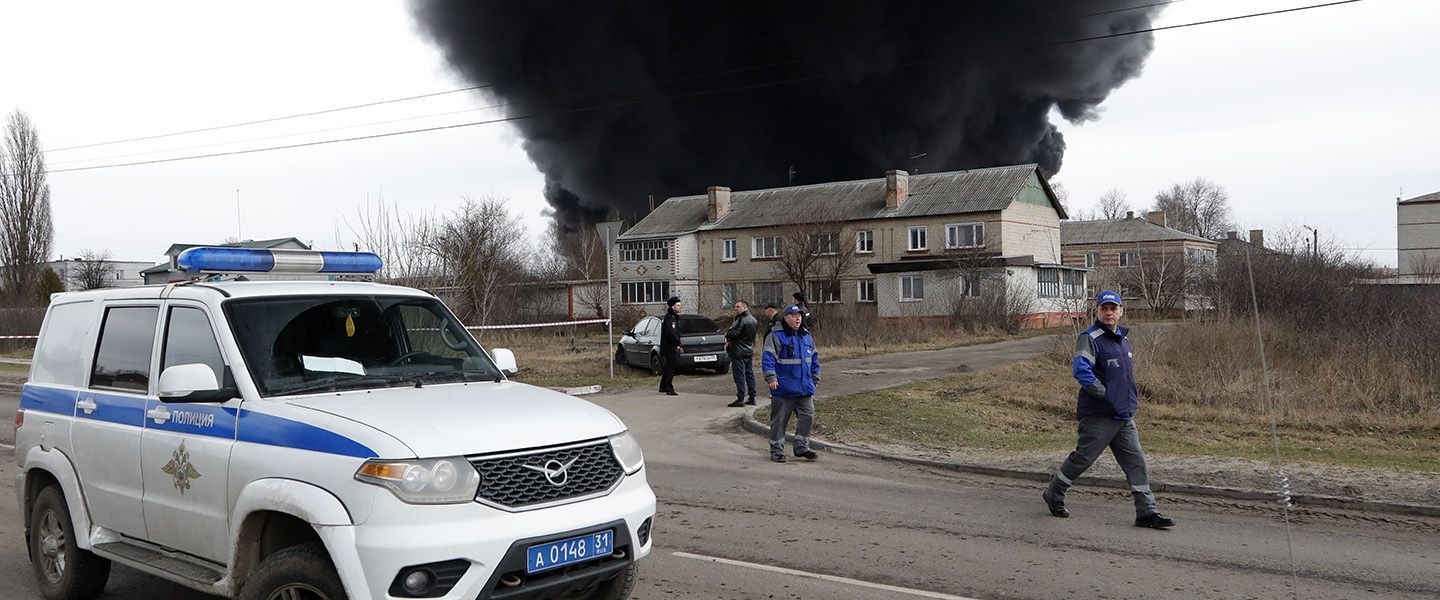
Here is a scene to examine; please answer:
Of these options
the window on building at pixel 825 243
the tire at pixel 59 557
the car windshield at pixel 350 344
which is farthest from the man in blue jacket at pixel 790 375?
the window on building at pixel 825 243

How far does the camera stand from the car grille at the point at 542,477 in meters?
4.30

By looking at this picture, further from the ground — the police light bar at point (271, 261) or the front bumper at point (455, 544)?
the police light bar at point (271, 261)

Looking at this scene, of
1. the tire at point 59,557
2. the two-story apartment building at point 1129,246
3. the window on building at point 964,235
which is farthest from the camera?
the window on building at point 964,235

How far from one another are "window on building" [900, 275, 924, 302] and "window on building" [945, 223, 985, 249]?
256 cm

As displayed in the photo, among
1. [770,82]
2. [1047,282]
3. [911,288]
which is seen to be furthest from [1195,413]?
[770,82]

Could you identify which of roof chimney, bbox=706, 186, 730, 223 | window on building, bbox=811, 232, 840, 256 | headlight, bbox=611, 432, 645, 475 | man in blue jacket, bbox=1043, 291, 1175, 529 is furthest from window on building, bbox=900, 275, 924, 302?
headlight, bbox=611, 432, 645, 475

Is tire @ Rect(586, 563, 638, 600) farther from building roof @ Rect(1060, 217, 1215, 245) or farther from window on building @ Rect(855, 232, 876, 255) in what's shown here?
building roof @ Rect(1060, 217, 1215, 245)

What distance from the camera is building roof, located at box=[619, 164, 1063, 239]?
52.3m

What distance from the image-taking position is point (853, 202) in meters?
56.3

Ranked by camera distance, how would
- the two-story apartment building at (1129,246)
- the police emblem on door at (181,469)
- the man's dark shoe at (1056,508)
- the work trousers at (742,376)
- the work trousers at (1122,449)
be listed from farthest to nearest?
1. the two-story apartment building at (1129,246)
2. the work trousers at (742,376)
3. the man's dark shoe at (1056,508)
4. the work trousers at (1122,449)
5. the police emblem on door at (181,469)

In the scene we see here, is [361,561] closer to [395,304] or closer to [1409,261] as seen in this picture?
[395,304]

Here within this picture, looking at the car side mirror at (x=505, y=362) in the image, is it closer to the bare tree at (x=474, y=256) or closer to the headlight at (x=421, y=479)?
the headlight at (x=421, y=479)

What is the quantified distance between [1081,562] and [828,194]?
51525mm

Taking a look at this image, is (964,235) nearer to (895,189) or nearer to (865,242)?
(895,189)
